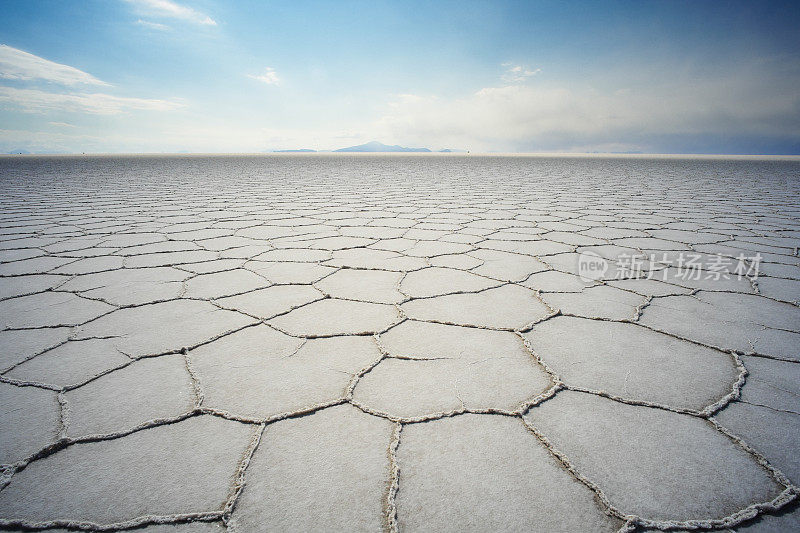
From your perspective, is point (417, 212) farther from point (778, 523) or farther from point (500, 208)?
point (778, 523)

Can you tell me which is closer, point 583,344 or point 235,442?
point 235,442

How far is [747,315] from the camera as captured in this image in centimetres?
118

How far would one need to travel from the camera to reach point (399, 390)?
0.82 meters

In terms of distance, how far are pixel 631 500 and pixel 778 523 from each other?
7.7 inches

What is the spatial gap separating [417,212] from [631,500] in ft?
8.85

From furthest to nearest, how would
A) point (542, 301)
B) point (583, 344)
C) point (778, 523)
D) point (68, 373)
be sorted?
point (542, 301) → point (583, 344) → point (68, 373) → point (778, 523)

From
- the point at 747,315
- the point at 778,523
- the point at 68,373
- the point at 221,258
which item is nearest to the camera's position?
the point at 778,523

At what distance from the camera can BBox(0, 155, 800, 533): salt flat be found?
0.57m

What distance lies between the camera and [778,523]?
535mm

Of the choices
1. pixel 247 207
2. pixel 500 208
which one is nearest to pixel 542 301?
pixel 500 208

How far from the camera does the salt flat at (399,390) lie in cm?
57

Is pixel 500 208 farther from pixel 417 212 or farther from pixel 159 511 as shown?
pixel 159 511

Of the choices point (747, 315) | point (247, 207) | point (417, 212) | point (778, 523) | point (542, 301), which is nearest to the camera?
point (778, 523)

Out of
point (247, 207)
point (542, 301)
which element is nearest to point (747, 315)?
point (542, 301)
